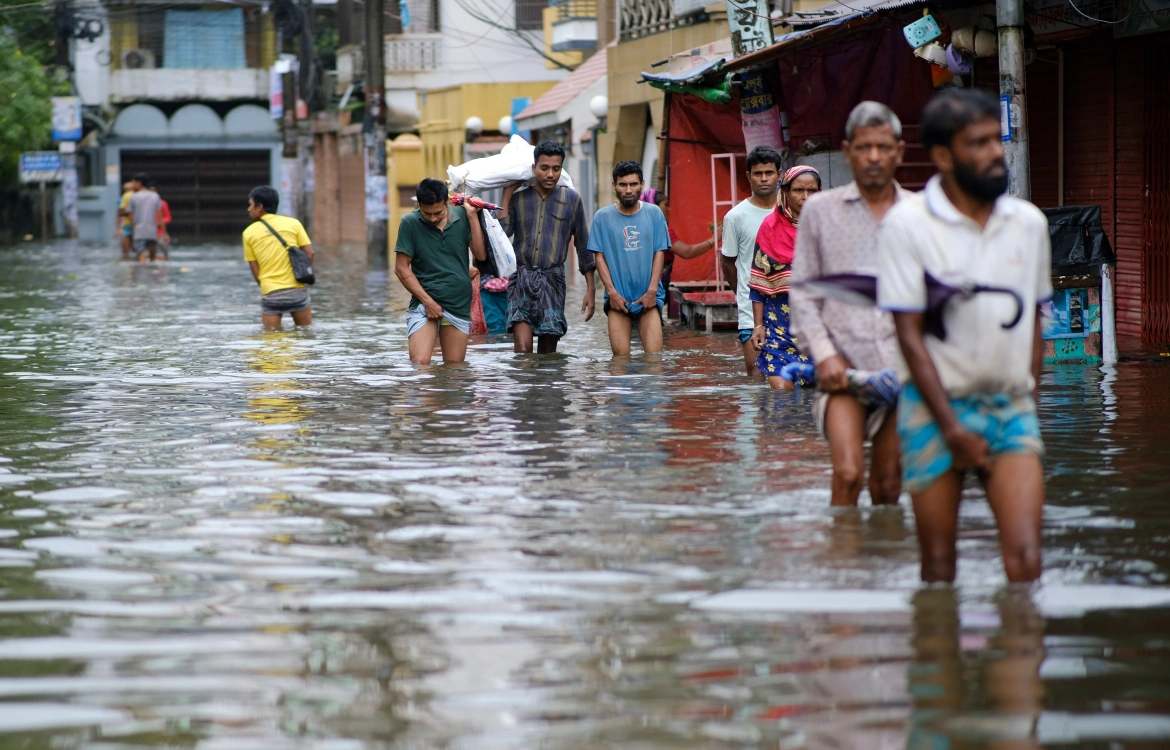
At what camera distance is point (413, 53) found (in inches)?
1821

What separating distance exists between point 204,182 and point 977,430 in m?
54.7

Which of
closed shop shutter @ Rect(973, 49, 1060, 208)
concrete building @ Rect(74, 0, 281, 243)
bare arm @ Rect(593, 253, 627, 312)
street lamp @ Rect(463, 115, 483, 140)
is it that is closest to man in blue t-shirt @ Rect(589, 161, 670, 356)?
bare arm @ Rect(593, 253, 627, 312)

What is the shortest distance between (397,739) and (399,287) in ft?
76.4

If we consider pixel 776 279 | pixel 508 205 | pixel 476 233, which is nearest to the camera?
pixel 776 279

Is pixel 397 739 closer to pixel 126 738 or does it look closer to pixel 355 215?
pixel 126 738

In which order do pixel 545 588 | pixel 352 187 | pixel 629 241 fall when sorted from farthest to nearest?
1. pixel 352 187
2. pixel 629 241
3. pixel 545 588

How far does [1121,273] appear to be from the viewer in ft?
50.0

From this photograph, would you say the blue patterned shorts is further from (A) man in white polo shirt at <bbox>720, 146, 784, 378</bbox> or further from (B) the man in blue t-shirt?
(B) the man in blue t-shirt

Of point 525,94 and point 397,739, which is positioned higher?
point 525,94

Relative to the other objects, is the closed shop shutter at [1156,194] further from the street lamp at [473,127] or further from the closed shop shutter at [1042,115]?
the street lamp at [473,127]

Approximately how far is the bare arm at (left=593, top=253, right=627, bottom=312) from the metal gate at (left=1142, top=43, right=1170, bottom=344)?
4359 millimetres

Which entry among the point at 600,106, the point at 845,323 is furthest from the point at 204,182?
the point at 845,323

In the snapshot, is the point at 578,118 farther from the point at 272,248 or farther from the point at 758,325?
the point at 758,325

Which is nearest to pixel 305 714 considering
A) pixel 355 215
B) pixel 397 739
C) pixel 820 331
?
pixel 397 739
